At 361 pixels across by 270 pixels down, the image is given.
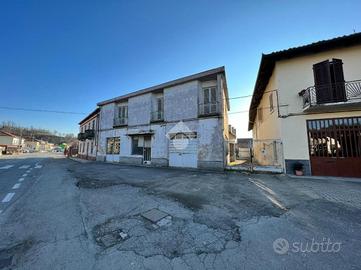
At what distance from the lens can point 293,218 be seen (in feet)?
11.9

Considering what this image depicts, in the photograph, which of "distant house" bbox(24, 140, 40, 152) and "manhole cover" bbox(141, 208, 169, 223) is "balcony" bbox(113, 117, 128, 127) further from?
"distant house" bbox(24, 140, 40, 152)

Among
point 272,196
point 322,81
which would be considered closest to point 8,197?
point 272,196

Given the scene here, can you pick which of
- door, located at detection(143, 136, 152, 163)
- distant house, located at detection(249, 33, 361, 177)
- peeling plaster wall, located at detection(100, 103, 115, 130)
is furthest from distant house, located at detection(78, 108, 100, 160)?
distant house, located at detection(249, 33, 361, 177)

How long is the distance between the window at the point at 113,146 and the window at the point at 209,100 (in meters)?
10.3

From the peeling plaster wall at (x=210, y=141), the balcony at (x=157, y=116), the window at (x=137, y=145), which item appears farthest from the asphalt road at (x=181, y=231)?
the window at (x=137, y=145)

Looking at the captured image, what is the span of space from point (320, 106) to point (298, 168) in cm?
354

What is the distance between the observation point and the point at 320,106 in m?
8.39

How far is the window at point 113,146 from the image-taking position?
17.2 metres

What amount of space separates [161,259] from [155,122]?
12583mm

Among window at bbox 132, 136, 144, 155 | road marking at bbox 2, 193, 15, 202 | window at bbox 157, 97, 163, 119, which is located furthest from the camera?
window at bbox 132, 136, 144, 155

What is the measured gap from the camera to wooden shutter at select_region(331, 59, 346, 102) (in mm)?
8352

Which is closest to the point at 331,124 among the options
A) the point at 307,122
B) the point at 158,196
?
the point at 307,122

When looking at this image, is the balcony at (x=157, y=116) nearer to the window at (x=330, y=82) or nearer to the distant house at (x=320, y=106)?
the distant house at (x=320, y=106)

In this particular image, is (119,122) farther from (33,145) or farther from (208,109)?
(33,145)
